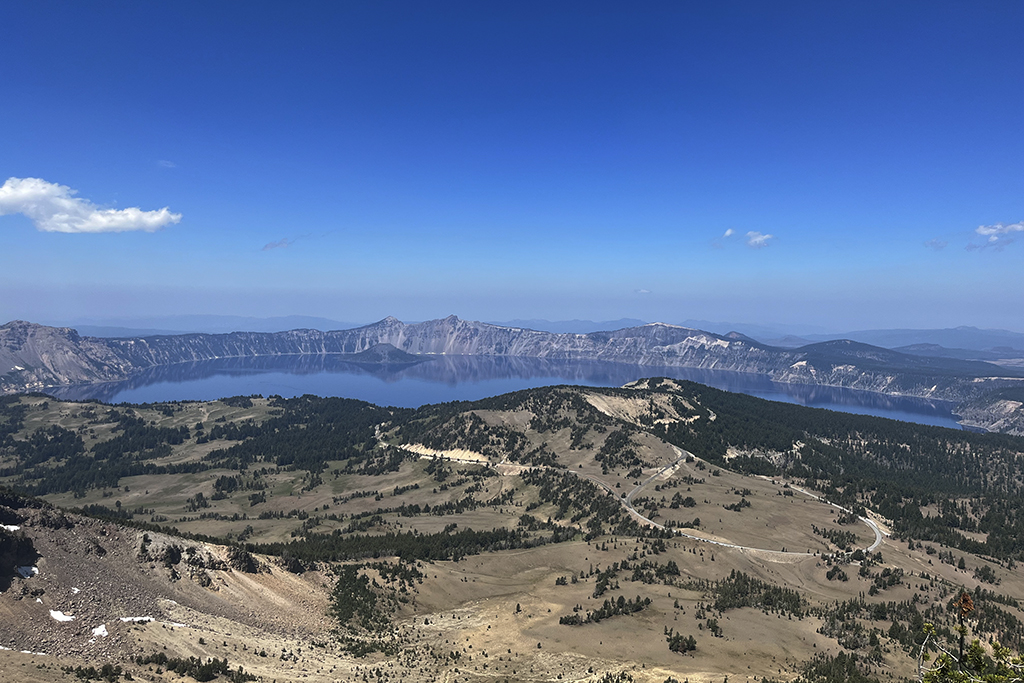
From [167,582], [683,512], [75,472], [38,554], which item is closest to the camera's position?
[38,554]

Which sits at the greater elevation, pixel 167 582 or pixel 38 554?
pixel 38 554

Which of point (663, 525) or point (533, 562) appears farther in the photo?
point (663, 525)

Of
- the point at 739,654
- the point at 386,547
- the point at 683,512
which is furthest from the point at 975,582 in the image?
the point at 386,547

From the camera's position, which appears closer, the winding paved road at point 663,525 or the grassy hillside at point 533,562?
the grassy hillside at point 533,562

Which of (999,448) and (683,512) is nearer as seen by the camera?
(683,512)

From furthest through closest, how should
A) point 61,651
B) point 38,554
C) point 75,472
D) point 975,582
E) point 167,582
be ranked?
point 75,472 < point 975,582 < point 167,582 < point 38,554 < point 61,651

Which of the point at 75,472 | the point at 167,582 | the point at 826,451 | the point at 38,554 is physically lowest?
the point at 75,472

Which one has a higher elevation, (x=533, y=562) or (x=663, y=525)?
(x=533, y=562)

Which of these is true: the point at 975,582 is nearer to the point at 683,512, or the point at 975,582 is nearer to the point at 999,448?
the point at 683,512

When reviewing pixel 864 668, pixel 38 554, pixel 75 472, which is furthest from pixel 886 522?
pixel 75 472

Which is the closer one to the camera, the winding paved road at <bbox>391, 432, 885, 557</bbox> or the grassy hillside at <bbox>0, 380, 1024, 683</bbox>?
the grassy hillside at <bbox>0, 380, 1024, 683</bbox>
